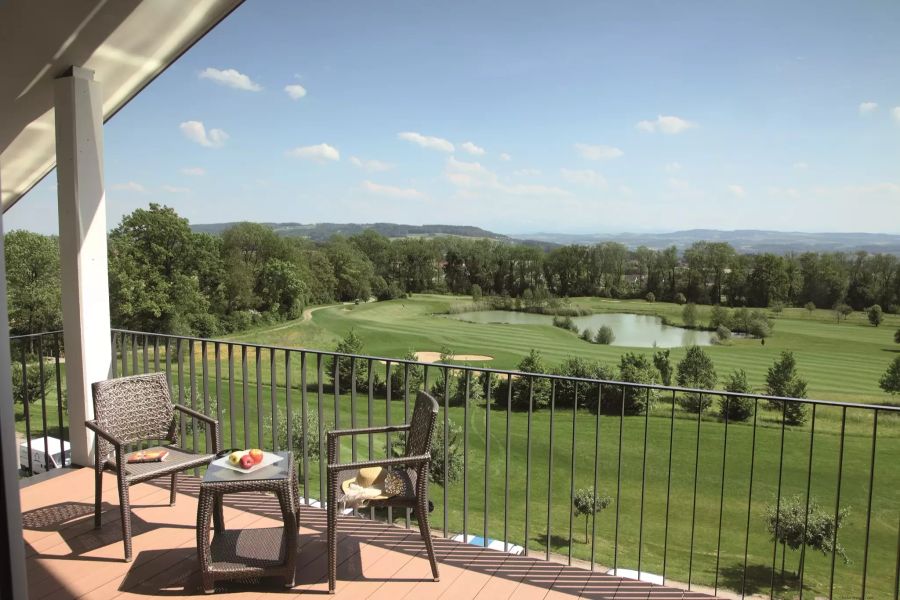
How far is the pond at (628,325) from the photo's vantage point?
3953 cm

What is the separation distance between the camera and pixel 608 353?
140 feet

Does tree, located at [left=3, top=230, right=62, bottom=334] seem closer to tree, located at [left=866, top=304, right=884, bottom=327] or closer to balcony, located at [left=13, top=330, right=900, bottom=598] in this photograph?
balcony, located at [left=13, top=330, right=900, bottom=598]

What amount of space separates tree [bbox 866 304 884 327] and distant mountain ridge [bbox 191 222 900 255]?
3.22 meters

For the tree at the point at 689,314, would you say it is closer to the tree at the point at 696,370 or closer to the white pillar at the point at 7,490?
the tree at the point at 696,370

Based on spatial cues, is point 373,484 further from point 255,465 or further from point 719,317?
point 719,317

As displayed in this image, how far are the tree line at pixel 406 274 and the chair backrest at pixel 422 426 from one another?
30139 mm

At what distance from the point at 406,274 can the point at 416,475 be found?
36.7 m

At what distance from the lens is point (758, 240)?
41.3 m

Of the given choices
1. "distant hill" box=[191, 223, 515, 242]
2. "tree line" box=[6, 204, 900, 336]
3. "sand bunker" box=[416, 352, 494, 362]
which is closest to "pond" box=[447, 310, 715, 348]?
"tree line" box=[6, 204, 900, 336]

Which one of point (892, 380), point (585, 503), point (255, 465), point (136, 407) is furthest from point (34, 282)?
point (892, 380)

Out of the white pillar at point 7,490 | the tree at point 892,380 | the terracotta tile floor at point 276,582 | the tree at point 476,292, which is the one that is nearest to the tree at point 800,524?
the tree at point 892,380

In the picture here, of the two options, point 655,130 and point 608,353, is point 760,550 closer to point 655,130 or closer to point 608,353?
point 608,353

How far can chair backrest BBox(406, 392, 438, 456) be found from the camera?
2.67 meters

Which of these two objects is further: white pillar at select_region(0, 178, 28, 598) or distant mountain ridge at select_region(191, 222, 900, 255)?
distant mountain ridge at select_region(191, 222, 900, 255)
